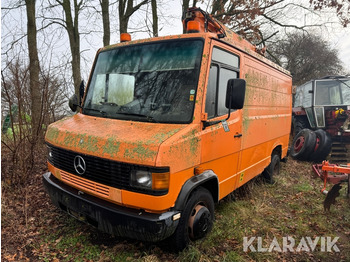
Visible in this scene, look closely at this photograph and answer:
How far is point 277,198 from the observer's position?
197 inches

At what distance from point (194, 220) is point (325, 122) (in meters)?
7.99

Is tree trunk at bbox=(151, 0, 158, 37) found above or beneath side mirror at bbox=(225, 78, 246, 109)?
above

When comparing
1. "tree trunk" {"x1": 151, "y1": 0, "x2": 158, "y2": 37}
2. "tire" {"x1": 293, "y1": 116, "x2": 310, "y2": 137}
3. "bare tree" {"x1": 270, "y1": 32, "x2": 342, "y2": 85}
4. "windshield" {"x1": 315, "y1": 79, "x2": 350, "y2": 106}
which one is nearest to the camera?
"windshield" {"x1": 315, "y1": 79, "x2": 350, "y2": 106}

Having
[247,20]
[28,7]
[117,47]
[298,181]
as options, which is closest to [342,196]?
[298,181]

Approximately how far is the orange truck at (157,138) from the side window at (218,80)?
1 centimetres

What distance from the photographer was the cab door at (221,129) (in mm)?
2959

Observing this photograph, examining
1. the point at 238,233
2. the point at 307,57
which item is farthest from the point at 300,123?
the point at 307,57

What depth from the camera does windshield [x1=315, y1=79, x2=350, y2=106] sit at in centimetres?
885

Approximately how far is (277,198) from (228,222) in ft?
5.98

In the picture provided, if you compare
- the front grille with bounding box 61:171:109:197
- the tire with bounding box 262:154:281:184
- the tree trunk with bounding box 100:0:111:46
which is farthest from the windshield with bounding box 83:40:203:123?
the tree trunk with bounding box 100:0:111:46

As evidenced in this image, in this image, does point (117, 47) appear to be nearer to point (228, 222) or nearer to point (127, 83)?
point (127, 83)

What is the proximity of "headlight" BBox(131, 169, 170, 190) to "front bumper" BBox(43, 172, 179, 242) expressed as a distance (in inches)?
11.7

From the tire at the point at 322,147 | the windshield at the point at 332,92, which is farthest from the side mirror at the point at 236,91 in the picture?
the windshield at the point at 332,92

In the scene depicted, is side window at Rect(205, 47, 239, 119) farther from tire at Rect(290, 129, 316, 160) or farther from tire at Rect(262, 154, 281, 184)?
tire at Rect(290, 129, 316, 160)
